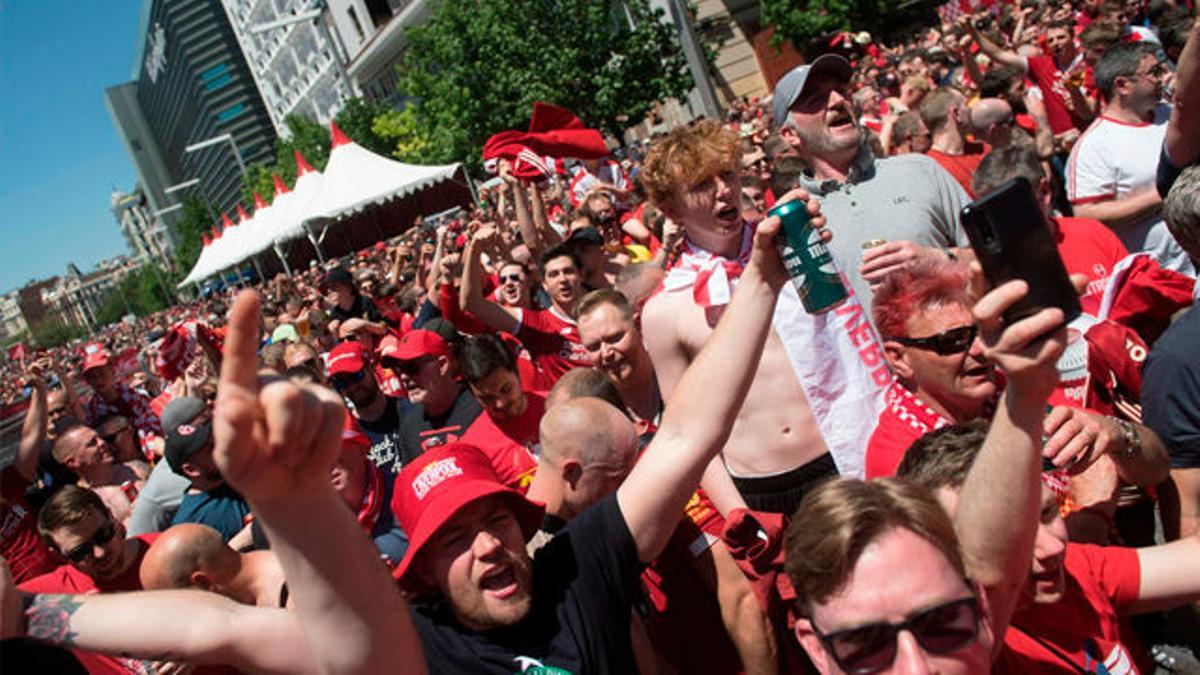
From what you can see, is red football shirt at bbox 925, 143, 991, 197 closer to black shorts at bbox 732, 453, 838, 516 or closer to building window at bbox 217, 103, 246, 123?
black shorts at bbox 732, 453, 838, 516

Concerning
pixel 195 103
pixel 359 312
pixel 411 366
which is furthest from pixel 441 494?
pixel 195 103

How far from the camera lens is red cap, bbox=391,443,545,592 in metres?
2.19

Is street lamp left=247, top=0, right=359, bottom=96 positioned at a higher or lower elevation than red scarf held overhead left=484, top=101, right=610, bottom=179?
higher

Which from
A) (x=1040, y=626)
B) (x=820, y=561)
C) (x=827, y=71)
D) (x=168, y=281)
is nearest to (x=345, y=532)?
(x=820, y=561)

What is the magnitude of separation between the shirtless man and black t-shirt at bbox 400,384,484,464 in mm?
1769

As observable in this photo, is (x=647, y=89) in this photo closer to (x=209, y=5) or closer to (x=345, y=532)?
(x=345, y=532)

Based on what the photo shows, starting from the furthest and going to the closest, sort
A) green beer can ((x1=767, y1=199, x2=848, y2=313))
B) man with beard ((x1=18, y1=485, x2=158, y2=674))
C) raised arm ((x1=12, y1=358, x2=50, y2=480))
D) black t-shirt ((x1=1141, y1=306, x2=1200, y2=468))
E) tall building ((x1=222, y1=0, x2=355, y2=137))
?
tall building ((x1=222, y1=0, x2=355, y2=137))
raised arm ((x1=12, y1=358, x2=50, y2=480))
man with beard ((x1=18, y1=485, x2=158, y2=674))
black t-shirt ((x1=1141, y1=306, x2=1200, y2=468))
green beer can ((x1=767, y1=199, x2=848, y2=313))

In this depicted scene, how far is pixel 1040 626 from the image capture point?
1.95 metres

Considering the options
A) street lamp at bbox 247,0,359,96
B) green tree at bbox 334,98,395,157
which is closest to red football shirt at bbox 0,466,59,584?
street lamp at bbox 247,0,359,96

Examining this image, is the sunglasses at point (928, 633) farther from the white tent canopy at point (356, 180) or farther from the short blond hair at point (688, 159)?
the white tent canopy at point (356, 180)

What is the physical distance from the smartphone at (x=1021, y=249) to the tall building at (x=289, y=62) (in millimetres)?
59003

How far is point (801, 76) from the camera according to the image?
3.36 meters

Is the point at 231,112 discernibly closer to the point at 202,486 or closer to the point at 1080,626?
the point at 202,486

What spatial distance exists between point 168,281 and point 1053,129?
4901 inches
